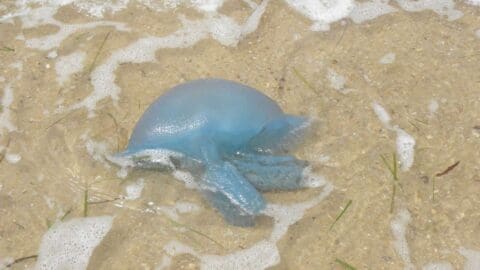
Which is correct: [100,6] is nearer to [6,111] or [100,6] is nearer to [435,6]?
[6,111]

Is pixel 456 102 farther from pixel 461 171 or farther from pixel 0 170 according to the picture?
pixel 0 170

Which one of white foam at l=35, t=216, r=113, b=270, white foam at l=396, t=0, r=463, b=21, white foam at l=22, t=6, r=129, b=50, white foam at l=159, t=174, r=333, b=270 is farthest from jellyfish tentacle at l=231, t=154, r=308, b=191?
white foam at l=396, t=0, r=463, b=21

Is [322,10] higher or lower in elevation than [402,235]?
higher

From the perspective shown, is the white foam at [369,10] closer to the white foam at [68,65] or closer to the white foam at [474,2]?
the white foam at [474,2]

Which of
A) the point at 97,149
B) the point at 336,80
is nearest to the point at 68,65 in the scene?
the point at 97,149

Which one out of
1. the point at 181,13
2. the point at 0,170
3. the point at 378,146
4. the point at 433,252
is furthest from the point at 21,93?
the point at 433,252
